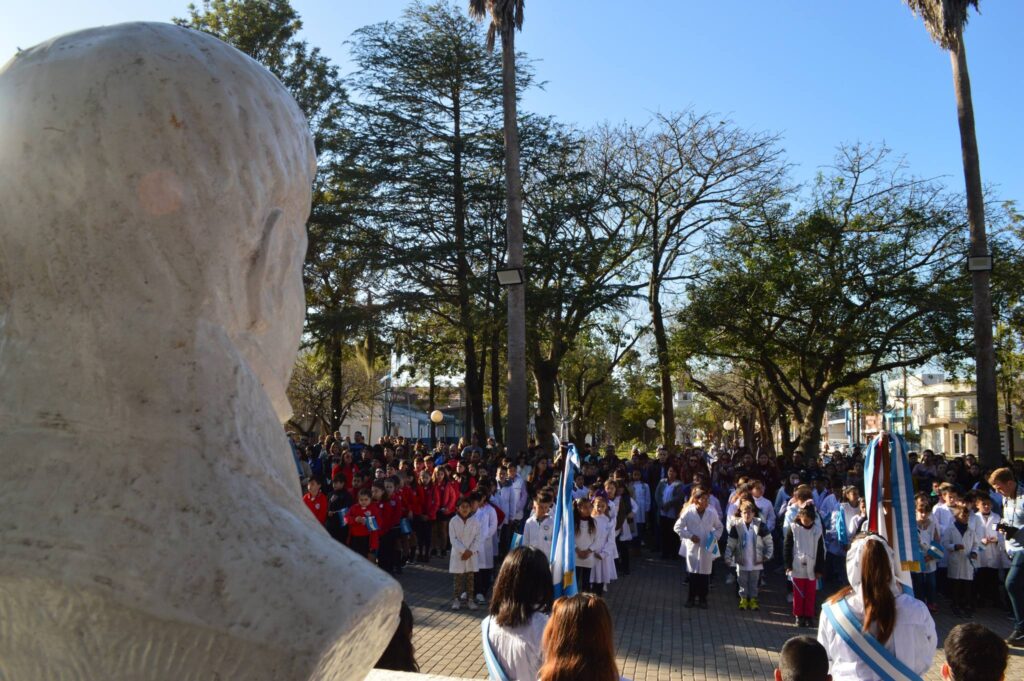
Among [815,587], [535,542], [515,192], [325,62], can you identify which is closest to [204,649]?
[535,542]

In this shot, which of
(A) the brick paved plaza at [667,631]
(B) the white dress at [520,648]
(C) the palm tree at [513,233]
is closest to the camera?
(B) the white dress at [520,648]

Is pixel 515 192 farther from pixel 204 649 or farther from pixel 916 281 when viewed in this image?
pixel 204 649

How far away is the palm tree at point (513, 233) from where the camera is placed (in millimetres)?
17688

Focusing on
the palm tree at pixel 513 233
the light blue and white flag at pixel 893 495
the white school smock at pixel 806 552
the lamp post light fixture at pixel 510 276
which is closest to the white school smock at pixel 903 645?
the light blue and white flag at pixel 893 495

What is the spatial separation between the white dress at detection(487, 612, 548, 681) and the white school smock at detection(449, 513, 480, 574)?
22.3ft

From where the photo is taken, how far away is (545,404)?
25.7 meters

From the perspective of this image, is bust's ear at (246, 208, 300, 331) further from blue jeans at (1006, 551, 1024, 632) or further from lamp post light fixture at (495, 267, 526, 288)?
lamp post light fixture at (495, 267, 526, 288)

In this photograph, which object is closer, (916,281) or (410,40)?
(916,281)

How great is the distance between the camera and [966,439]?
182 feet

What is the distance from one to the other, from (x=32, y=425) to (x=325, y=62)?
24467mm

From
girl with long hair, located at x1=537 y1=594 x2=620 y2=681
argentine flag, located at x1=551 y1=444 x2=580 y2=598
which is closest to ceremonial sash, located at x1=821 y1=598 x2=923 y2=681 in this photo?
girl with long hair, located at x1=537 y1=594 x2=620 y2=681

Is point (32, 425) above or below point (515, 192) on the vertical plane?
below

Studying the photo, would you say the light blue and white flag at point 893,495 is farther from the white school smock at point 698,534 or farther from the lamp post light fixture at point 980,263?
the lamp post light fixture at point 980,263

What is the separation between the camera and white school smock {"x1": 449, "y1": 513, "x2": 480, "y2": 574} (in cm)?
1085
